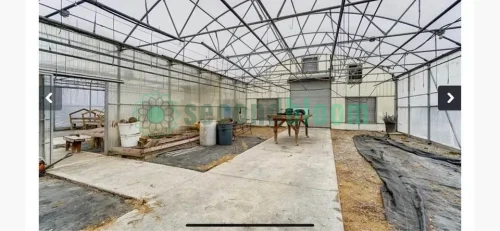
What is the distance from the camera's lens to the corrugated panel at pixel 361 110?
1230 cm

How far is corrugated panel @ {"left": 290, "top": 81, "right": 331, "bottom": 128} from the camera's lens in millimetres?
13673

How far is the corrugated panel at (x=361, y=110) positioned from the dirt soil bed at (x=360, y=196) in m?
8.67

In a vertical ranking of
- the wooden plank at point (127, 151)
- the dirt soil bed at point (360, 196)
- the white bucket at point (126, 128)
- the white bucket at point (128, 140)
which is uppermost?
the white bucket at point (126, 128)

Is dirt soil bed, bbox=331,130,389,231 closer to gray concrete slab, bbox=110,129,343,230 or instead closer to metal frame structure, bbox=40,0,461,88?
gray concrete slab, bbox=110,129,343,230

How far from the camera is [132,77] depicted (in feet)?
21.4

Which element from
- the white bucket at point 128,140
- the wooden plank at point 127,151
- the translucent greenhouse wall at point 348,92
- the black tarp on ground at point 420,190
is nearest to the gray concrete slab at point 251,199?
the black tarp on ground at point 420,190

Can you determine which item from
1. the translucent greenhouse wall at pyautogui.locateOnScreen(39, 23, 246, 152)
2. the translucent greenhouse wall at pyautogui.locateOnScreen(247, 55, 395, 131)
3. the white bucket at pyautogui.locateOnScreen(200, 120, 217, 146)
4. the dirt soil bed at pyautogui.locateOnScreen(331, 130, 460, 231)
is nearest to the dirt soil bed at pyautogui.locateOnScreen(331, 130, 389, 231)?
the dirt soil bed at pyautogui.locateOnScreen(331, 130, 460, 231)

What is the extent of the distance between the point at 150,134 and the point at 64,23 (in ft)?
13.4

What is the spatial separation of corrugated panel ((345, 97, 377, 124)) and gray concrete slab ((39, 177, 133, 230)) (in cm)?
1361

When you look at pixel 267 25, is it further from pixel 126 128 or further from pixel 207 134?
pixel 126 128

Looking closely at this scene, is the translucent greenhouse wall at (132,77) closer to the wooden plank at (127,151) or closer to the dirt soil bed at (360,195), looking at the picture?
the wooden plank at (127,151)

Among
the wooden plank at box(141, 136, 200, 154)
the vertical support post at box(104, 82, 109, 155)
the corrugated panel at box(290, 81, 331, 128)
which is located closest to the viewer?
the wooden plank at box(141, 136, 200, 154)

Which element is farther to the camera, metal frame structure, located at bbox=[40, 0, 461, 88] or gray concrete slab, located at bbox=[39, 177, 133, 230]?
metal frame structure, located at bbox=[40, 0, 461, 88]

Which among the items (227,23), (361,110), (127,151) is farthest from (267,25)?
(361,110)
